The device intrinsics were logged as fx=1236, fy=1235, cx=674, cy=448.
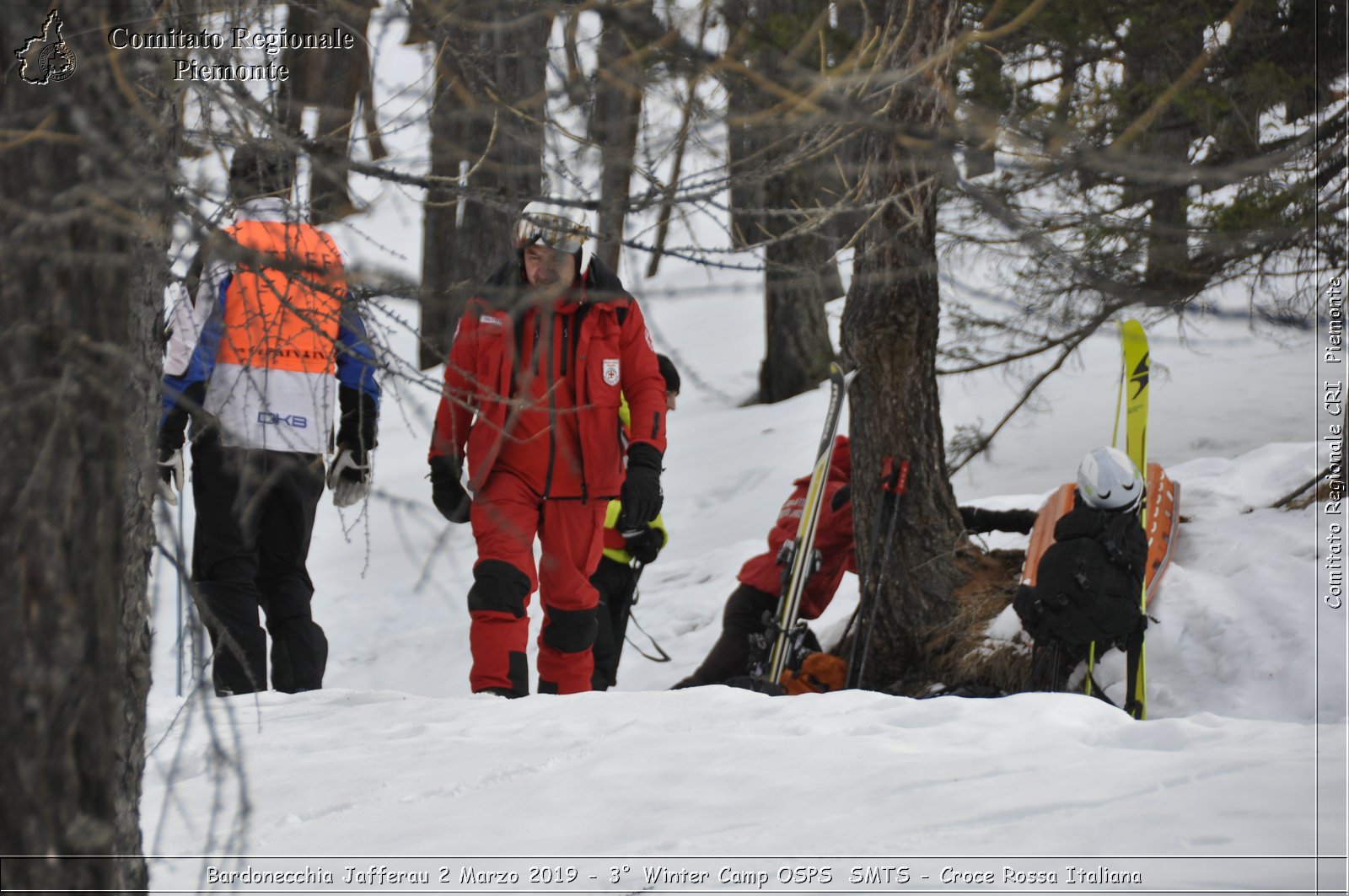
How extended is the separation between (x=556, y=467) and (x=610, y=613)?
58.5 inches

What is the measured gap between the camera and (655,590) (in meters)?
7.67

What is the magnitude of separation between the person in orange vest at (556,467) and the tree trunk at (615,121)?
1484 millimetres

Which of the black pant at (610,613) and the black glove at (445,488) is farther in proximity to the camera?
the black pant at (610,613)

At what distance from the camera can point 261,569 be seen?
14.5 feet

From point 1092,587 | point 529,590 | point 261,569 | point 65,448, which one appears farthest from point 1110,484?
point 65,448

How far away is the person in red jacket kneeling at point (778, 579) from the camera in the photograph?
5.75 meters

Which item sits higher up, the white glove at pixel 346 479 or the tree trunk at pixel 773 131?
the tree trunk at pixel 773 131

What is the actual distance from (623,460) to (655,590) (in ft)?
9.51

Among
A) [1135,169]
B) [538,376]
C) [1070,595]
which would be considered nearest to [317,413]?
[538,376]

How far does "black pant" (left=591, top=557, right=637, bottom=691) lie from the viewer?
5.38 m

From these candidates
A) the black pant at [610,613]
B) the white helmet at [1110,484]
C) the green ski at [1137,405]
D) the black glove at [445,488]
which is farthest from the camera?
the black pant at [610,613]

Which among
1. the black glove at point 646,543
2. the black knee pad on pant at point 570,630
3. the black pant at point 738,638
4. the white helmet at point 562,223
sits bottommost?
the black pant at point 738,638

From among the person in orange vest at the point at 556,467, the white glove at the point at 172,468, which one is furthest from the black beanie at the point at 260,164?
the white glove at the point at 172,468

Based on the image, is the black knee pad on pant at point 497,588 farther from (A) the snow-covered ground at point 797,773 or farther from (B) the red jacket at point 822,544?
(B) the red jacket at point 822,544
